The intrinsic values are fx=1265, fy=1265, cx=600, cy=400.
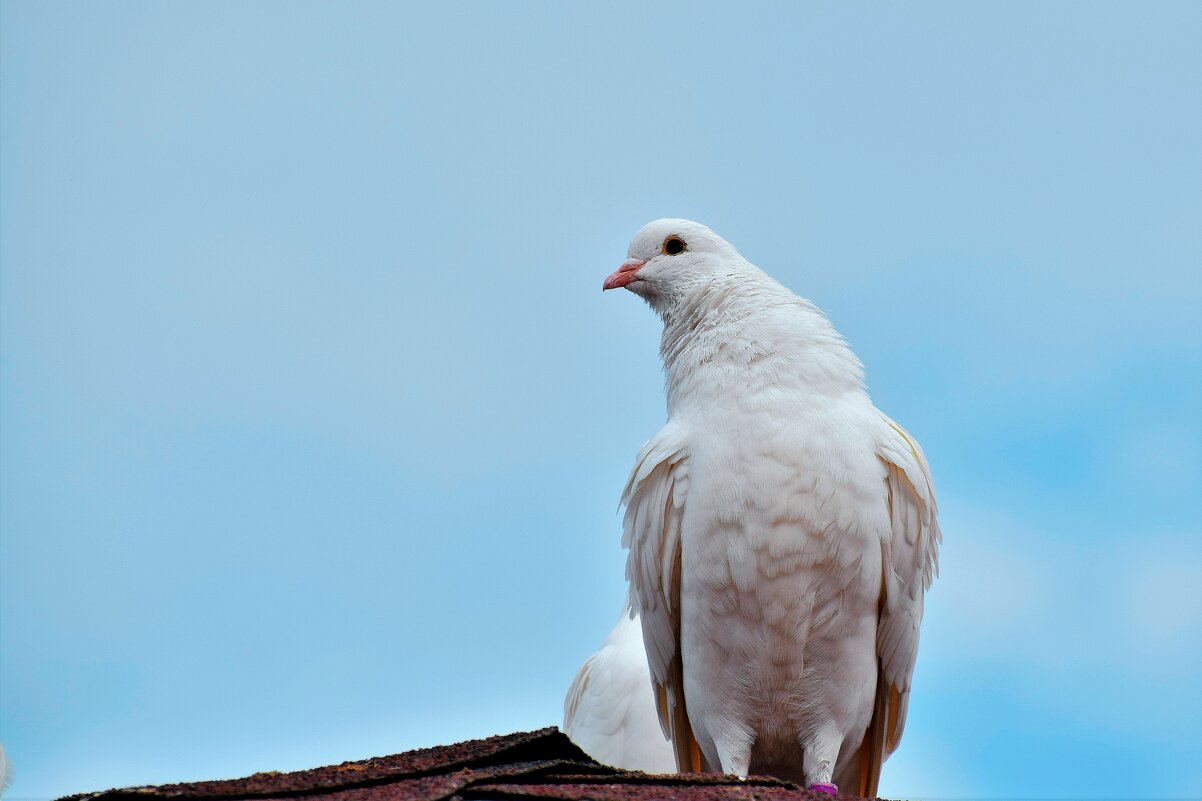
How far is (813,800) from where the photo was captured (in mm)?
4039

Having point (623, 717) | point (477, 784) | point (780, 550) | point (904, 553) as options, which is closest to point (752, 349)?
point (780, 550)

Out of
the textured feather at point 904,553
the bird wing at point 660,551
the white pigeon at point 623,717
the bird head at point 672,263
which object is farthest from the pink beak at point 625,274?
the white pigeon at point 623,717

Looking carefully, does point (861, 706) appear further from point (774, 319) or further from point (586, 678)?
point (586, 678)

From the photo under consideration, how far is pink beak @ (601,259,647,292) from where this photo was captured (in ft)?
25.5

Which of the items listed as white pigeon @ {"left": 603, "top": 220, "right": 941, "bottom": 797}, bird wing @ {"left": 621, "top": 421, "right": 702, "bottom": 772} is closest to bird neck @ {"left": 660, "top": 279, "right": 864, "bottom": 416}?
white pigeon @ {"left": 603, "top": 220, "right": 941, "bottom": 797}

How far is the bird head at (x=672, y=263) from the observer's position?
745 cm

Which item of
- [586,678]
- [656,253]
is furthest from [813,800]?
[586,678]

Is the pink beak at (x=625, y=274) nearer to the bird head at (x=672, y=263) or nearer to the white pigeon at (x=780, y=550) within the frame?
the bird head at (x=672, y=263)

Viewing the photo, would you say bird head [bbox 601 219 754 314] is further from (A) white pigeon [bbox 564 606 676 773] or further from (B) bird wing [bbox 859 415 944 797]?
(A) white pigeon [bbox 564 606 676 773]

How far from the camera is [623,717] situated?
8.46m

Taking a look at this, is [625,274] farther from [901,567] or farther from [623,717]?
[623,717]

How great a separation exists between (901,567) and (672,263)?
89.5 inches

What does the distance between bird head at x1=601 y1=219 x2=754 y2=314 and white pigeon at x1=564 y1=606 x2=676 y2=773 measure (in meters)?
2.21

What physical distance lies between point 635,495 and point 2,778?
17.1 feet
